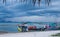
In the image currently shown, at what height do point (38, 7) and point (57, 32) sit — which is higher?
point (38, 7)

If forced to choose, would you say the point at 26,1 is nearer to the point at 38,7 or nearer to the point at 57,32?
the point at 38,7

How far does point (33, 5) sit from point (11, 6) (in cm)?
39

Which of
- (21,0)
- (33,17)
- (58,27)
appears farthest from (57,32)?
(21,0)

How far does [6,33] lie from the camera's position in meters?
5.59

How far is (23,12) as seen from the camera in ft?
18.4

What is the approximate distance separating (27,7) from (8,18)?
39 centimetres

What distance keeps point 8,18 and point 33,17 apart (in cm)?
44

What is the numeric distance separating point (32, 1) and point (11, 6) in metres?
0.38

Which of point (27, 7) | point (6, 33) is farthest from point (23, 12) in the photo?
point (6, 33)

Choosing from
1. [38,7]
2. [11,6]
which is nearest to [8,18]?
[11,6]

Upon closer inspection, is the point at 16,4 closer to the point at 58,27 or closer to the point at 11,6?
the point at 11,6

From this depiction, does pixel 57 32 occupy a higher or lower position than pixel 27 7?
lower

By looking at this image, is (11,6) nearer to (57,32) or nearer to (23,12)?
(23,12)

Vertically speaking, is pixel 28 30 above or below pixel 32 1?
below
